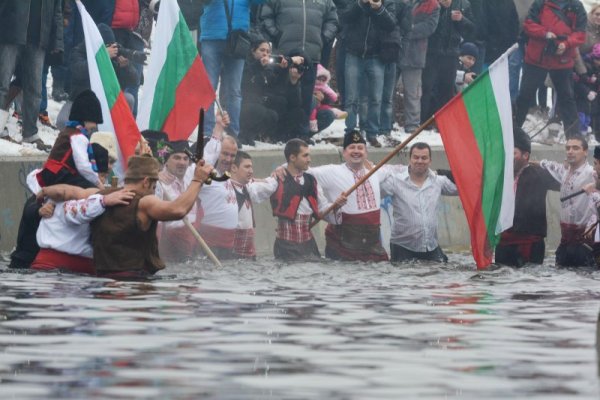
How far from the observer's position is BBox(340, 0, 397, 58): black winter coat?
23.2 metres

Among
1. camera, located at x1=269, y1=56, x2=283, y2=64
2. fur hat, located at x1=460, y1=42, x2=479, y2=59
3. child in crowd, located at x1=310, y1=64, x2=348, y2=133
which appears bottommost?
child in crowd, located at x1=310, y1=64, x2=348, y2=133

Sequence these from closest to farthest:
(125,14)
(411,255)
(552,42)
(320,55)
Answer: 1. (411,255)
2. (125,14)
3. (320,55)
4. (552,42)

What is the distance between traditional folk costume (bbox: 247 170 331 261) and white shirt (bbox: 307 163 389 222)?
0.50 feet

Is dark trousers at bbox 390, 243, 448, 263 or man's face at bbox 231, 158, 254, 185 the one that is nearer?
man's face at bbox 231, 158, 254, 185

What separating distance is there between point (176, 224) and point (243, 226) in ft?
2.93

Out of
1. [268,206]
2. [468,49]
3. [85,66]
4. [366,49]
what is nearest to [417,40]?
[366,49]

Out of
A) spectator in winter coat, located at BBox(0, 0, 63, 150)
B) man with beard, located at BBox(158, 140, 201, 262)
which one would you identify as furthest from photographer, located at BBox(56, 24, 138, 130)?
man with beard, located at BBox(158, 140, 201, 262)

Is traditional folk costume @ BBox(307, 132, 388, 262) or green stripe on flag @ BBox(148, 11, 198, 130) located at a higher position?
green stripe on flag @ BBox(148, 11, 198, 130)

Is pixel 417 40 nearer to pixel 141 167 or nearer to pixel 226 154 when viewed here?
pixel 226 154

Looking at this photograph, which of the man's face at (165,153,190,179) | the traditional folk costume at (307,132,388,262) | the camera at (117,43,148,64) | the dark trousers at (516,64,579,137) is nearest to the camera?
the man's face at (165,153,190,179)

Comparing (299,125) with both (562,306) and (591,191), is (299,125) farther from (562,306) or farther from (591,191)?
(562,306)

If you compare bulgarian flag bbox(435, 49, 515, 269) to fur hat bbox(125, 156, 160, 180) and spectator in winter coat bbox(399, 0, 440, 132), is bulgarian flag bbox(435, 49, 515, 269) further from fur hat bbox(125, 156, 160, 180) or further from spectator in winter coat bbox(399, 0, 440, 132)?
spectator in winter coat bbox(399, 0, 440, 132)

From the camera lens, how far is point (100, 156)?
634 inches

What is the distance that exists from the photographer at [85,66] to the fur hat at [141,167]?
498cm
